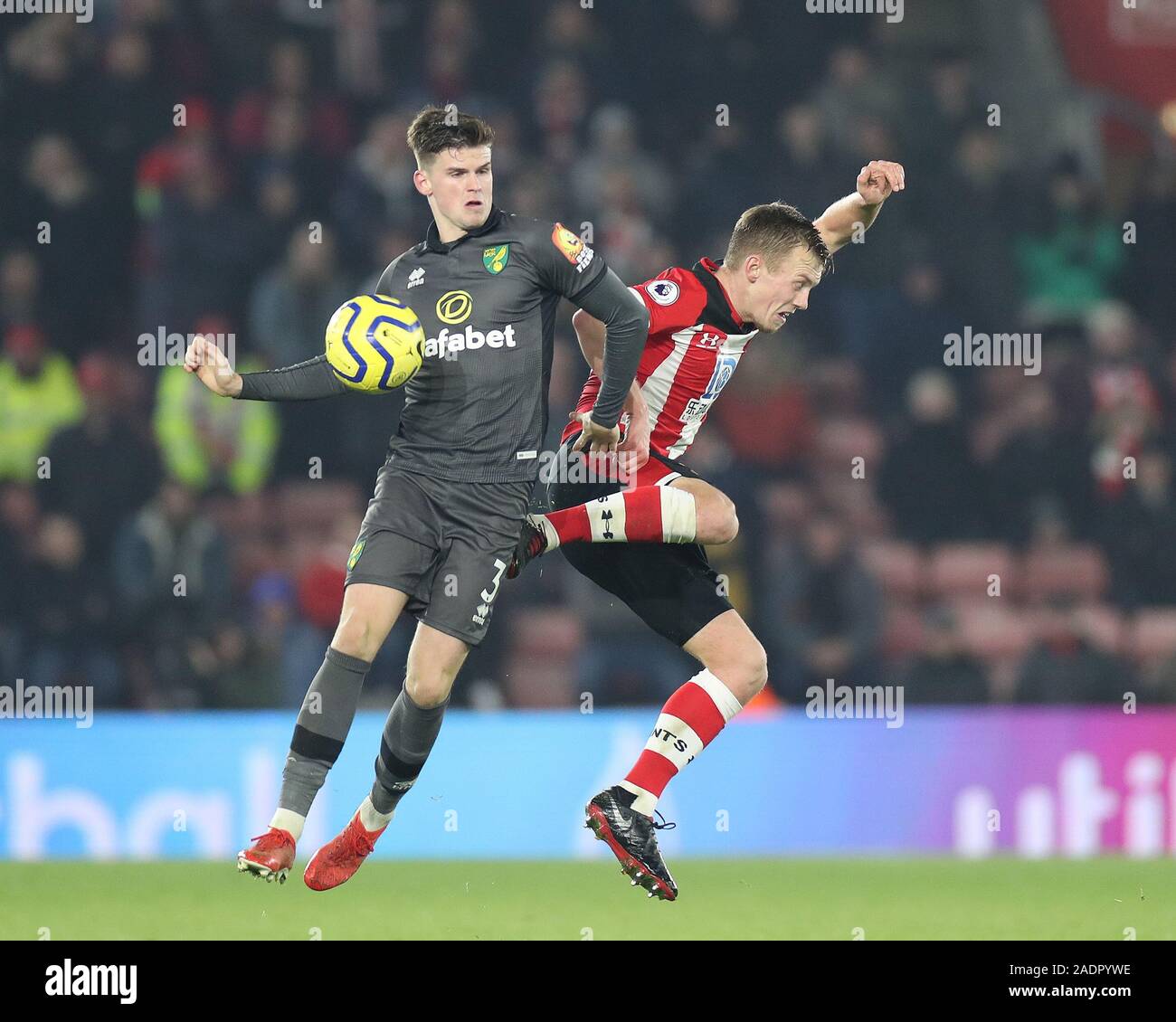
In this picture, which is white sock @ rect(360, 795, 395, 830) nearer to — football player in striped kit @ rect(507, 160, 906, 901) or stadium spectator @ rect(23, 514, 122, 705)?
football player in striped kit @ rect(507, 160, 906, 901)

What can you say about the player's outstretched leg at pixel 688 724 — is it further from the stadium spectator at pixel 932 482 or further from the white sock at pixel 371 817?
the stadium spectator at pixel 932 482

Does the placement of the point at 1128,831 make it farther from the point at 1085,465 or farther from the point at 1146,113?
the point at 1146,113

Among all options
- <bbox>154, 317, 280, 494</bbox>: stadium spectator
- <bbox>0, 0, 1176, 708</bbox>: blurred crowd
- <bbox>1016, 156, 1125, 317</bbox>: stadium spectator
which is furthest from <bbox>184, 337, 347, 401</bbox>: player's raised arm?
<bbox>1016, 156, 1125, 317</bbox>: stadium spectator

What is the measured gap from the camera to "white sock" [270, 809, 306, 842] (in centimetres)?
570

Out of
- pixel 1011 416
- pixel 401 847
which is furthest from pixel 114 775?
pixel 1011 416

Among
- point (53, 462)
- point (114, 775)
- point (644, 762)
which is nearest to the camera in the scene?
point (644, 762)

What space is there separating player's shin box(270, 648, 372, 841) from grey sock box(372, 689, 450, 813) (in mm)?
298

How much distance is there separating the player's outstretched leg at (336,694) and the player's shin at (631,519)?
0.72 metres

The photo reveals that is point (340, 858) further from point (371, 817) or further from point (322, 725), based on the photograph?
point (322, 725)

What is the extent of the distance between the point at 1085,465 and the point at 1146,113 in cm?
319

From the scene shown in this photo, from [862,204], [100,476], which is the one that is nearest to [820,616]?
[100,476]

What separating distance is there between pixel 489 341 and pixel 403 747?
53.5 inches

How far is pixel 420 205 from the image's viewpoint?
38.5 ft

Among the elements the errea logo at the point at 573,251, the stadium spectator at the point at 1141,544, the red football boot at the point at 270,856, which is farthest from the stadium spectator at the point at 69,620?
the stadium spectator at the point at 1141,544
